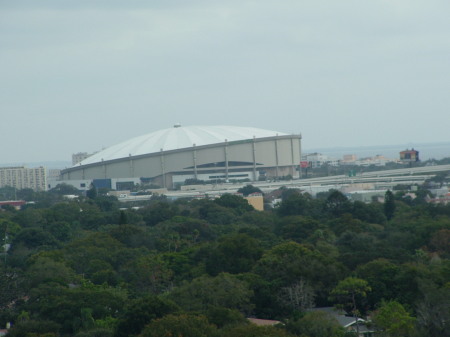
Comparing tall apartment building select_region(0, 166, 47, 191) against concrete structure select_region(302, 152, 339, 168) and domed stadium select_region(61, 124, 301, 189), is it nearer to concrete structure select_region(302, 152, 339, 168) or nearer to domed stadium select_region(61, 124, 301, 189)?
domed stadium select_region(61, 124, 301, 189)

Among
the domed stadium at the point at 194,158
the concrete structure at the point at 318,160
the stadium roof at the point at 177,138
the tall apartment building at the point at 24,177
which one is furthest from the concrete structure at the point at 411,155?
the tall apartment building at the point at 24,177

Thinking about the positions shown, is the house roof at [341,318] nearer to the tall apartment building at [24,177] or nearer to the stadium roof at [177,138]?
the stadium roof at [177,138]

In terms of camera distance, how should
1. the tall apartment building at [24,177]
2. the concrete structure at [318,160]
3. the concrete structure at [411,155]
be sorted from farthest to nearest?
the concrete structure at [318,160] → the tall apartment building at [24,177] → the concrete structure at [411,155]

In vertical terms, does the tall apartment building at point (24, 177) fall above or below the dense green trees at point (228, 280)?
above

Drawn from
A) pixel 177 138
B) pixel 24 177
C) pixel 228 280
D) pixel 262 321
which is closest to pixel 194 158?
pixel 177 138

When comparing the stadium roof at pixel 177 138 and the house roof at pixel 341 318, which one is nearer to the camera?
the house roof at pixel 341 318

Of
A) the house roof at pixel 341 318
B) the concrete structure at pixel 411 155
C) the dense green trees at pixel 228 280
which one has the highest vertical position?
the concrete structure at pixel 411 155
